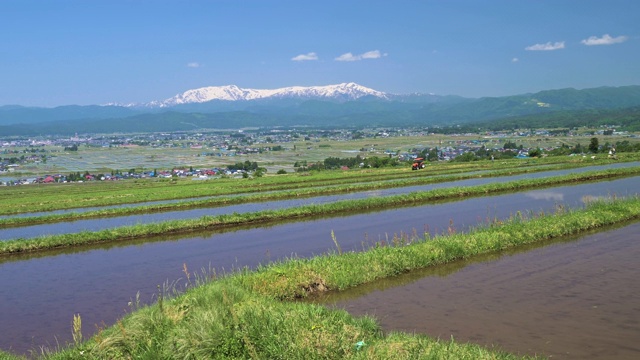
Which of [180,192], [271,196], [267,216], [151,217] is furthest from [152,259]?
[180,192]

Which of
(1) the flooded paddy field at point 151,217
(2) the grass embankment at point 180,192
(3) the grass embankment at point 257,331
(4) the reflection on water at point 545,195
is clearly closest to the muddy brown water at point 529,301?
(3) the grass embankment at point 257,331

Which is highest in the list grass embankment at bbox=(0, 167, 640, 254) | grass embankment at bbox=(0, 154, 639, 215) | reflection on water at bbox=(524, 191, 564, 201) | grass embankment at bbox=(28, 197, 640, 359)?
grass embankment at bbox=(28, 197, 640, 359)

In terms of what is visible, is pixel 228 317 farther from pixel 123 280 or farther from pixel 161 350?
pixel 123 280

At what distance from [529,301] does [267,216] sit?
48.2ft

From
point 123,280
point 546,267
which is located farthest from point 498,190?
point 123,280

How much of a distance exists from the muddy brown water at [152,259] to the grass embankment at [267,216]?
0.96 metres

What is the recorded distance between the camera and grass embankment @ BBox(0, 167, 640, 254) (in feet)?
64.1

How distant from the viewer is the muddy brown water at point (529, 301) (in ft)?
26.4

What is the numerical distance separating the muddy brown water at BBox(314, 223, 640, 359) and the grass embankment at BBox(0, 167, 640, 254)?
11.3 meters

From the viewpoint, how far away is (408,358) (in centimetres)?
689

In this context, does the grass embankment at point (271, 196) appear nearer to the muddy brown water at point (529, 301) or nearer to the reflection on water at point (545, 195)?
the reflection on water at point (545, 195)

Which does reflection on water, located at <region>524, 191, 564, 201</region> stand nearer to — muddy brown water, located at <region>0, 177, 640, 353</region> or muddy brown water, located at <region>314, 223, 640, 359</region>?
muddy brown water, located at <region>0, 177, 640, 353</region>

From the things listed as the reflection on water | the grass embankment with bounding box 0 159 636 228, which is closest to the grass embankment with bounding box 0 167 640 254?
the reflection on water

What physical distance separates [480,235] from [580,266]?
2.95 metres
